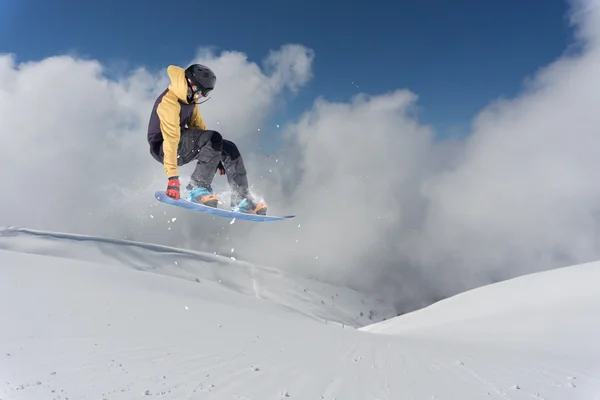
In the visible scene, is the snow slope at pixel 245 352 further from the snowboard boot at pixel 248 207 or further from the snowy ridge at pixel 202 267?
the snowy ridge at pixel 202 267

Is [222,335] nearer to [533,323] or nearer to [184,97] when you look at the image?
[184,97]

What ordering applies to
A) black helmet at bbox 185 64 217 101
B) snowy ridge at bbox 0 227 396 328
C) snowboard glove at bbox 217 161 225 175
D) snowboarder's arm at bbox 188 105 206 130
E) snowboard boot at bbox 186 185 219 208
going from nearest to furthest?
black helmet at bbox 185 64 217 101 < snowboarder's arm at bbox 188 105 206 130 < snowboard boot at bbox 186 185 219 208 < snowboard glove at bbox 217 161 225 175 < snowy ridge at bbox 0 227 396 328

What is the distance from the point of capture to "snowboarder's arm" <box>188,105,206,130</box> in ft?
19.9

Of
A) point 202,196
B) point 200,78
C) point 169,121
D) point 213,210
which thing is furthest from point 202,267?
point 200,78

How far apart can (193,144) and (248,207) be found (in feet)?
5.78

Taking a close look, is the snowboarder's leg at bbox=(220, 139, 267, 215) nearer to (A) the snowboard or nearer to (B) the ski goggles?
(A) the snowboard

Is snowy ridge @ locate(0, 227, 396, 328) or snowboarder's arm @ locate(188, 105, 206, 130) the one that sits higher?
snowy ridge @ locate(0, 227, 396, 328)

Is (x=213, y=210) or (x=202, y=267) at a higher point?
(x=202, y=267)

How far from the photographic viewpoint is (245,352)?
25.4ft

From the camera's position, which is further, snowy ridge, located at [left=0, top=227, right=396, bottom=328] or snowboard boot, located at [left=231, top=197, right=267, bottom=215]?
snowy ridge, located at [left=0, top=227, right=396, bottom=328]

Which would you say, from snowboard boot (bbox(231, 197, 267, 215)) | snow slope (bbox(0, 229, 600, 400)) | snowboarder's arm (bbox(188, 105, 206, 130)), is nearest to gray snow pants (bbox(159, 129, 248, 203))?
snowboard boot (bbox(231, 197, 267, 215))

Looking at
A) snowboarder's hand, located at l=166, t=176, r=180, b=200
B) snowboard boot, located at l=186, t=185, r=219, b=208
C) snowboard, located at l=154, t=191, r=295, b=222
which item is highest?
snowboard boot, located at l=186, t=185, r=219, b=208

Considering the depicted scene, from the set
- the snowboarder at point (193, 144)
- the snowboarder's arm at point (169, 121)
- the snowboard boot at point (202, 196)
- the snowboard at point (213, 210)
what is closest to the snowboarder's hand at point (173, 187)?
the snowboarder at point (193, 144)

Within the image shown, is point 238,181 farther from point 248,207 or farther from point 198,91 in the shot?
point 198,91
